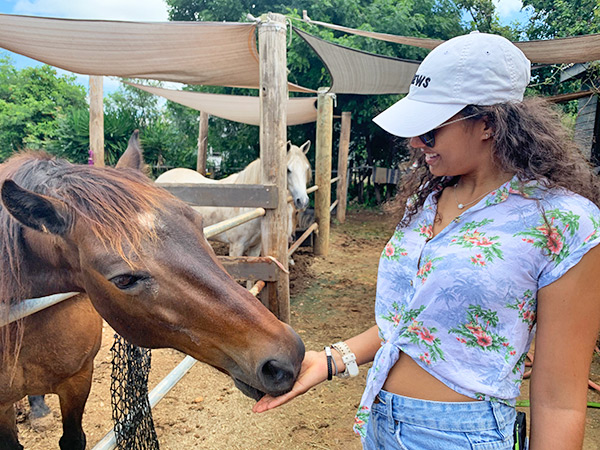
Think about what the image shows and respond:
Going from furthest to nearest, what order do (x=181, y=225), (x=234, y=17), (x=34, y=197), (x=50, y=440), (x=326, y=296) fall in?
(x=234, y=17), (x=326, y=296), (x=50, y=440), (x=181, y=225), (x=34, y=197)

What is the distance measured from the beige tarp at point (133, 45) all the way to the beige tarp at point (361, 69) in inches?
31.8

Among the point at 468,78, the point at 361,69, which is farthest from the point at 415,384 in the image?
the point at 361,69

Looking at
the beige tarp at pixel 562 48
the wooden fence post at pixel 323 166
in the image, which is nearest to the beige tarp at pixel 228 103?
→ the wooden fence post at pixel 323 166

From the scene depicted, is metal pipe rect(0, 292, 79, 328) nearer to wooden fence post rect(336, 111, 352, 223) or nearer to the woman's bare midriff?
the woman's bare midriff

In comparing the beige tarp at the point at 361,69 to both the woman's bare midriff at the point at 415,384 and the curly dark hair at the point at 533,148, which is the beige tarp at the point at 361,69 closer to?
the curly dark hair at the point at 533,148

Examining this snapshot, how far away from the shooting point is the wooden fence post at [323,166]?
6352mm

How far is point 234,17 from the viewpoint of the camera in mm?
11922

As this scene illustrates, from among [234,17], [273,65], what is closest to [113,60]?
[273,65]

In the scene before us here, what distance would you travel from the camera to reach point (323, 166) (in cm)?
665

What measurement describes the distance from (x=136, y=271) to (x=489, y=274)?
2.93 ft

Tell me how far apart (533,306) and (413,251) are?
0.29 m

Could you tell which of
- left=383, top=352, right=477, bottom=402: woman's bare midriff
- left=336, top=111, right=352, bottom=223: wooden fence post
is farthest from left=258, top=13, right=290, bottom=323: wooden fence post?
left=336, top=111, right=352, bottom=223: wooden fence post

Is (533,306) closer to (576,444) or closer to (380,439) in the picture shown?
(576,444)

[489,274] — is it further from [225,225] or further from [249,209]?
[249,209]
